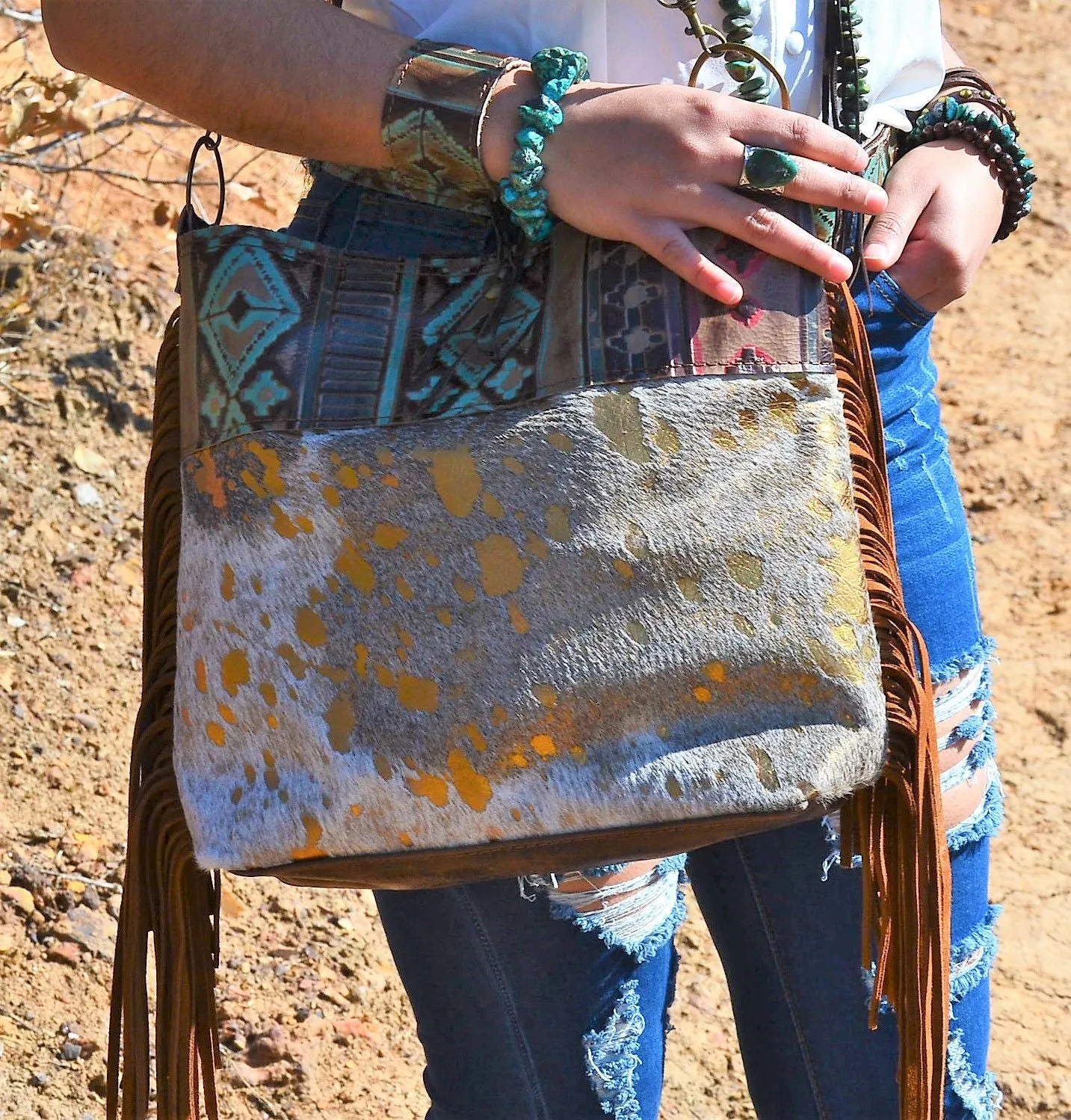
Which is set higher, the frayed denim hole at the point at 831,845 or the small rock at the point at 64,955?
the small rock at the point at 64,955

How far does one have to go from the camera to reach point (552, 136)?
92 centimetres

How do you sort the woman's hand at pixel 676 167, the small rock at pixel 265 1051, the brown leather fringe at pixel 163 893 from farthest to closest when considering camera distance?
the small rock at pixel 265 1051
the brown leather fringe at pixel 163 893
the woman's hand at pixel 676 167

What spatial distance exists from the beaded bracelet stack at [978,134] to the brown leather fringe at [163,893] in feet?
2.19

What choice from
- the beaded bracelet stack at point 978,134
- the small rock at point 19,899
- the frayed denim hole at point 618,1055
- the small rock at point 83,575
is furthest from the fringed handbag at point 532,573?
the small rock at point 83,575

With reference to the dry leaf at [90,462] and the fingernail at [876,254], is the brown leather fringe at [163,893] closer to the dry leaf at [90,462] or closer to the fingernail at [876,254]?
the fingernail at [876,254]

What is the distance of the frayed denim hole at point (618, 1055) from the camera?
1.13m

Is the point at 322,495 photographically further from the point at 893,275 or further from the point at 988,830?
the point at 988,830

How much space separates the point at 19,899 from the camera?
2127 millimetres

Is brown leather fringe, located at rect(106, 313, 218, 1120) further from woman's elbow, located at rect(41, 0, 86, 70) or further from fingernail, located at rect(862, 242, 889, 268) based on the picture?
fingernail, located at rect(862, 242, 889, 268)

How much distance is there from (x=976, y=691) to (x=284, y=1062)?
4.34 feet

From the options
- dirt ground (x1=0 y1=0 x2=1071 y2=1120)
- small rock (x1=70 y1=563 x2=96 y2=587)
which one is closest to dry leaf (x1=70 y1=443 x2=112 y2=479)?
dirt ground (x1=0 y1=0 x2=1071 y2=1120)

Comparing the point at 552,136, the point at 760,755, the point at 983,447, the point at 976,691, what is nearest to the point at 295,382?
the point at 552,136

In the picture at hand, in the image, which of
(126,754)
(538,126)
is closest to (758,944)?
(538,126)

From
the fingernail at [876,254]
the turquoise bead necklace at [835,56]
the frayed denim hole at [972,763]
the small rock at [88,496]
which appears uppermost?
the small rock at [88,496]
